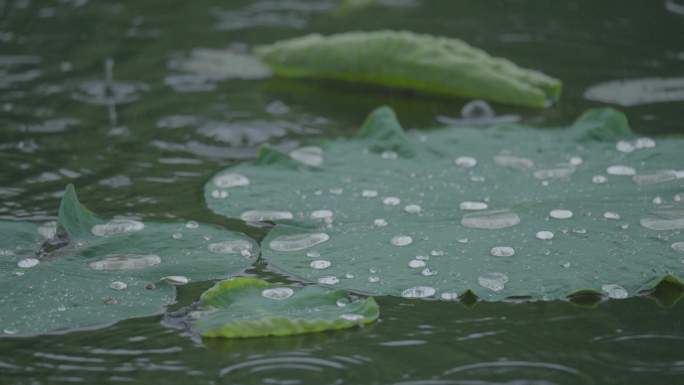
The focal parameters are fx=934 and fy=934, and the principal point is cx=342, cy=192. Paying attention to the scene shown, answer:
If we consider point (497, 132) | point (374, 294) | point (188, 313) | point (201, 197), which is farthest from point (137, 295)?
point (497, 132)

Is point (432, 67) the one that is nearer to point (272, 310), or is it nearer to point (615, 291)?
point (615, 291)

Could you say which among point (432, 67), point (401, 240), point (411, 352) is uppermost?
point (432, 67)

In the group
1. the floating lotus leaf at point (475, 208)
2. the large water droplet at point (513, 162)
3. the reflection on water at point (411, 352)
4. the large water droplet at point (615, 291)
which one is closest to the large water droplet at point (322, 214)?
the floating lotus leaf at point (475, 208)

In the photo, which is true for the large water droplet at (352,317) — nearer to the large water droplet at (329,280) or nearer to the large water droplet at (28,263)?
the large water droplet at (329,280)

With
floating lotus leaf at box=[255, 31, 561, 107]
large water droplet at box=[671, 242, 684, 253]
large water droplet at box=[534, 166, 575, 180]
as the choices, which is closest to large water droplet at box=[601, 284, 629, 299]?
large water droplet at box=[671, 242, 684, 253]

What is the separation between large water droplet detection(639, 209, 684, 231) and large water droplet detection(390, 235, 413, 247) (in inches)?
18.3

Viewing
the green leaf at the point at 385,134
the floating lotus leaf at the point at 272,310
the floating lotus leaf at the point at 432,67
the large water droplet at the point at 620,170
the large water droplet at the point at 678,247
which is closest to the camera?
the floating lotus leaf at the point at 272,310

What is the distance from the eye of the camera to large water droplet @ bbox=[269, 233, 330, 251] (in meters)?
1.85

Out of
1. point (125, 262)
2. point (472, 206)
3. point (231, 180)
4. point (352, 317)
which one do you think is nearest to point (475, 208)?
point (472, 206)

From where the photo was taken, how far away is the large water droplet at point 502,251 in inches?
69.1

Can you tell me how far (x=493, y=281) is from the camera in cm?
167

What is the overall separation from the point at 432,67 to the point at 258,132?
1.92ft

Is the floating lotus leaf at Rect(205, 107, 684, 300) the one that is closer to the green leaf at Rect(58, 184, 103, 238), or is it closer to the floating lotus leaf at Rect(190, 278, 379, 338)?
the floating lotus leaf at Rect(190, 278, 379, 338)

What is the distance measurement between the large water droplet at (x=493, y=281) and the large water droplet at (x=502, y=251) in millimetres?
72
